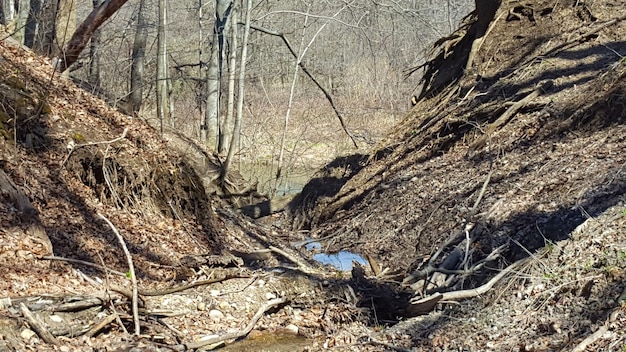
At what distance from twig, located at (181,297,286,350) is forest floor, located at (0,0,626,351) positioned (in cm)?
4

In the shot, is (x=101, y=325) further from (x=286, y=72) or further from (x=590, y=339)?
(x=286, y=72)

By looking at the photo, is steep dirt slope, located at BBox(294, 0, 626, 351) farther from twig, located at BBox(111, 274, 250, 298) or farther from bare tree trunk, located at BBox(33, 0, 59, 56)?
bare tree trunk, located at BBox(33, 0, 59, 56)

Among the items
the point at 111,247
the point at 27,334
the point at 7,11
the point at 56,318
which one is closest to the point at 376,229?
the point at 111,247

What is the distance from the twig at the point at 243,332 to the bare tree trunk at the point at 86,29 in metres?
5.47

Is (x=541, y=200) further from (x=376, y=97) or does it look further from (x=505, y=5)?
(x=376, y=97)

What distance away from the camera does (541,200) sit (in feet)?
30.1

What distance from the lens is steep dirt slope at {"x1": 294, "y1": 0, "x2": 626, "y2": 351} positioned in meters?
6.24

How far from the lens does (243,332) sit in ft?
22.2

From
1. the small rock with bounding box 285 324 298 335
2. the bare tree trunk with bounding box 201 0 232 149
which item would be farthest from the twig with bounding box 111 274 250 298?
the bare tree trunk with bounding box 201 0 232 149

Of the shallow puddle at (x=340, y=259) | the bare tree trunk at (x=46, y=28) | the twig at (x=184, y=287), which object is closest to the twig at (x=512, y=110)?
the shallow puddle at (x=340, y=259)

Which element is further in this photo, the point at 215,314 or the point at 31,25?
the point at 31,25

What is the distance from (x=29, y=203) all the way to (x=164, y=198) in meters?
3.02

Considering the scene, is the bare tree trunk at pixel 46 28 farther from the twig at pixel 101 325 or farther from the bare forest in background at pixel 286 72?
the twig at pixel 101 325

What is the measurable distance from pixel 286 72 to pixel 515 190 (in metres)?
14.5
